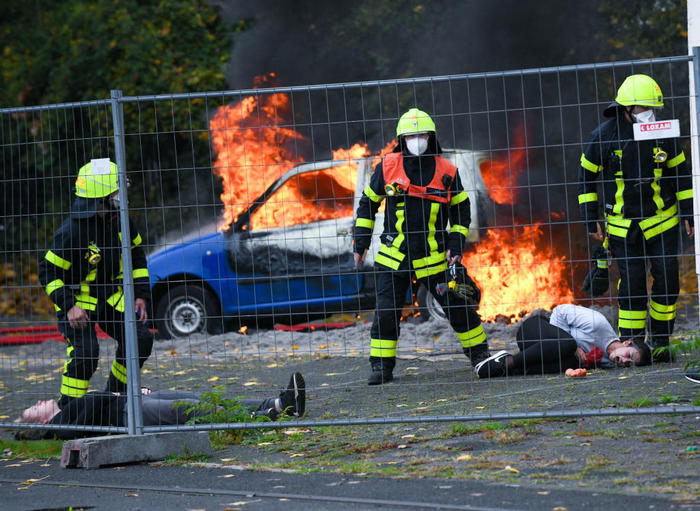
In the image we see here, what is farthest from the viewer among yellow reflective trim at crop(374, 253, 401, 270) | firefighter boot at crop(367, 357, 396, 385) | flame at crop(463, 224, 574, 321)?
flame at crop(463, 224, 574, 321)

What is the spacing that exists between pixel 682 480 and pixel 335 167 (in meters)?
5.23

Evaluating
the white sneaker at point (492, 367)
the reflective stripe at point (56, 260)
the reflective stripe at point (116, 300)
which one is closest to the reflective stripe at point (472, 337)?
the white sneaker at point (492, 367)

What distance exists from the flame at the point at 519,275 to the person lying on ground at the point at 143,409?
305cm

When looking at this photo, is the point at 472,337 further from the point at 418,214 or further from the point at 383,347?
the point at 418,214

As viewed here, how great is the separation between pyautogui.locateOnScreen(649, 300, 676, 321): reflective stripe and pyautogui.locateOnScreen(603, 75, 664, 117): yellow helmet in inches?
58.0

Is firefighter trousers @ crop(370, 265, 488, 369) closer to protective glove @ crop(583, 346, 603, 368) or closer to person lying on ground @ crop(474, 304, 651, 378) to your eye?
person lying on ground @ crop(474, 304, 651, 378)

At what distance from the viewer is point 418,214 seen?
7.57m

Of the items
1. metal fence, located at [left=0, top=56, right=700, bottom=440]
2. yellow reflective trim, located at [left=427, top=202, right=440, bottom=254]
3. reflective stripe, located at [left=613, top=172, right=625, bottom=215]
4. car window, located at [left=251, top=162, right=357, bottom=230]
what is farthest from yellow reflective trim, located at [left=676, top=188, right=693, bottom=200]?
car window, located at [left=251, top=162, right=357, bottom=230]

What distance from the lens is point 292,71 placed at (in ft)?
51.8

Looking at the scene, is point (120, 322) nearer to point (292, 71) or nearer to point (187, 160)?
point (292, 71)

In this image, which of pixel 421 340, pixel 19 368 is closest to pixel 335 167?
pixel 421 340

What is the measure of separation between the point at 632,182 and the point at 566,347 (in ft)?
4.27

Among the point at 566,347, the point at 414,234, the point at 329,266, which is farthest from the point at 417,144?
the point at 566,347

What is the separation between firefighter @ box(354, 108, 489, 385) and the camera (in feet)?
24.7
